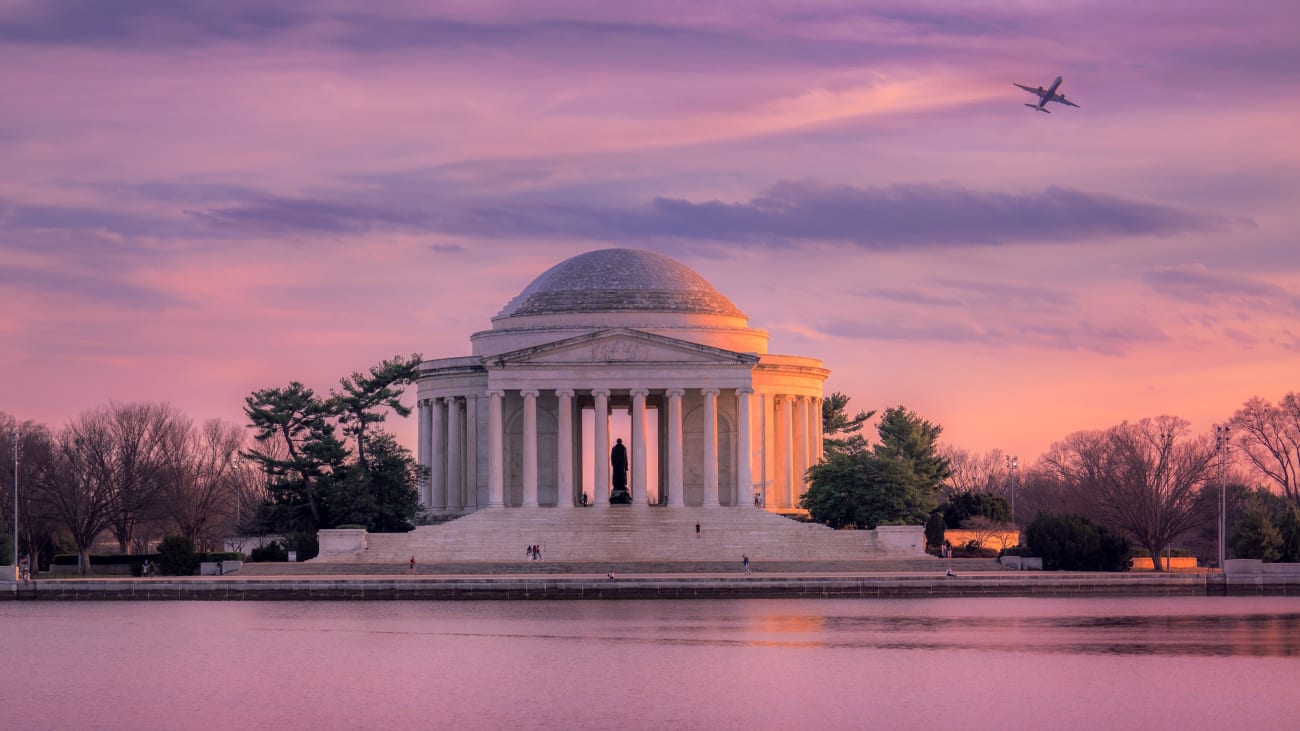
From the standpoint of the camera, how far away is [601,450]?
331ft

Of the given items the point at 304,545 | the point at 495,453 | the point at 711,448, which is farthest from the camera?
the point at 495,453

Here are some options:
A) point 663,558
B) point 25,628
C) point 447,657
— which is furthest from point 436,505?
point 447,657

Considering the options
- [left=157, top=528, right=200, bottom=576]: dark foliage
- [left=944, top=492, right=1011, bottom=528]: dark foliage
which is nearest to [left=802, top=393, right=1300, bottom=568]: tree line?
[left=944, top=492, right=1011, bottom=528]: dark foliage

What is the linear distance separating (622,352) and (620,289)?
9740mm

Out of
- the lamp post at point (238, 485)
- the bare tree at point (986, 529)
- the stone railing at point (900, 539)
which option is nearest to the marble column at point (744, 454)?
the stone railing at point (900, 539)

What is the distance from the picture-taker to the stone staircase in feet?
288

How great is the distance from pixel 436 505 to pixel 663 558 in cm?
2418

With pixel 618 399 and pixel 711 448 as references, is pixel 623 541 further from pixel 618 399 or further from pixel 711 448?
pixel 618 399

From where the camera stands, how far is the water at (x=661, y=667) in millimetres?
38969

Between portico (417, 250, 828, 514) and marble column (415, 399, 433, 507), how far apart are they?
9cm

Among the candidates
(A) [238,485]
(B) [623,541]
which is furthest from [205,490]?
(B) [623,541]

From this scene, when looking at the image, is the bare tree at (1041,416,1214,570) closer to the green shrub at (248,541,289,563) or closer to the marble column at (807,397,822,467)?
the marble column at (807,397,822,467)

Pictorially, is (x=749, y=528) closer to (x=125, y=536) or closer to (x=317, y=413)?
(x=317, y=413)

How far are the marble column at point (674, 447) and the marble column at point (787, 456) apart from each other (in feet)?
34.5
